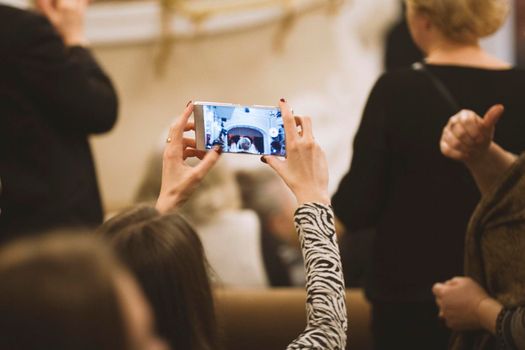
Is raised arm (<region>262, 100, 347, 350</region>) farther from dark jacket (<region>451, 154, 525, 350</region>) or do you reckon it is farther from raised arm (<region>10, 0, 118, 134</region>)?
raised arm (<region>10, 0, 118, 134</region>)

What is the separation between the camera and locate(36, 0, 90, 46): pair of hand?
250 cm

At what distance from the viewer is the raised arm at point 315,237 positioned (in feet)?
4.51

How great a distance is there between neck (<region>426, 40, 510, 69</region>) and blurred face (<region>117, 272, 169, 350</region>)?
1.41 m

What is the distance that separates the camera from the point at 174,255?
1.16 meters

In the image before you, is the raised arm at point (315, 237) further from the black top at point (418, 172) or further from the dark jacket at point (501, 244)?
the black top at point (418, 172)

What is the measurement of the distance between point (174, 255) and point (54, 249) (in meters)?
0.36

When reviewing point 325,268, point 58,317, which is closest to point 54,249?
point 58,317

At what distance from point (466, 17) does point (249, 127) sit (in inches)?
29.7

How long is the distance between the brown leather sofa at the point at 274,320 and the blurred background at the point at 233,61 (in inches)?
63.6

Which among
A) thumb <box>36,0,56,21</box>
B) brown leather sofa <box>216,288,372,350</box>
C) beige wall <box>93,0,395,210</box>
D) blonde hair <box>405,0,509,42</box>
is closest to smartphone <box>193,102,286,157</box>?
blonde hair <box>405,0,509,42</box>

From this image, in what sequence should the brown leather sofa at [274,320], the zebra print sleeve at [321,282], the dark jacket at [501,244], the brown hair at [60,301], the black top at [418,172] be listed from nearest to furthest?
1. the brown hair at [60,301]
2. the zebra print sleeve at [321,282]
3. the dark jacket at [501,244]
4. the black top at [418,172]
5. the brown leather sofa at [274,320]

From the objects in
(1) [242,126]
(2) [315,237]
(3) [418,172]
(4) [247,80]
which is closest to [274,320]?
(3) [418,172]

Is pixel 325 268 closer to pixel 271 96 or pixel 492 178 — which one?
pixel 492 178

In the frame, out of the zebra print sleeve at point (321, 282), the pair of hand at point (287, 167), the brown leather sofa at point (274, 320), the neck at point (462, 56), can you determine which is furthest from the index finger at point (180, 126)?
the brown leather sofa at point (274, 320)
